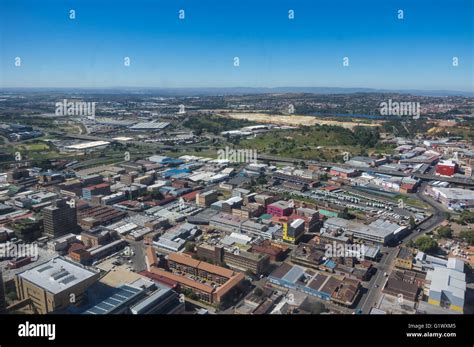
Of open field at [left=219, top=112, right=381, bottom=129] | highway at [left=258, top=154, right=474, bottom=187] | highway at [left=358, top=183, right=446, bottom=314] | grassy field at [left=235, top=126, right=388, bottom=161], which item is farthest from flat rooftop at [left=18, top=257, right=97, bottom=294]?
open field at [left=219, top=112, right=381, bottom=129]

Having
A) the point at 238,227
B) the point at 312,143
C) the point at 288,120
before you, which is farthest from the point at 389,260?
the point at 288,120

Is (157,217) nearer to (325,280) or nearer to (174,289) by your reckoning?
(174,289)

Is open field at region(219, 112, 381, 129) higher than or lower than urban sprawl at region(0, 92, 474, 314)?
higher

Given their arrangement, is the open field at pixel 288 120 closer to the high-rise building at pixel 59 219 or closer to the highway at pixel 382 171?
the highway at pixel 382 171

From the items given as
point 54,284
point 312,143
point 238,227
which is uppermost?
point 312,143

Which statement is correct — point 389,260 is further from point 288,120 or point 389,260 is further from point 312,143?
point 288,120

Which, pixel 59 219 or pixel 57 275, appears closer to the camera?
pixel 57 275

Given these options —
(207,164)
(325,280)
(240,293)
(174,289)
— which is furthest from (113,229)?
(207,164)

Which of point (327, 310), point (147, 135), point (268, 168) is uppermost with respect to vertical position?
point (147, 135)

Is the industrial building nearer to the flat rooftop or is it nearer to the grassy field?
the flat rooftop
